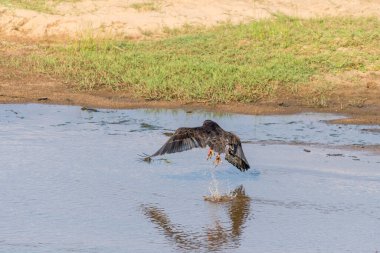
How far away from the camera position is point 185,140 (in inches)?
323

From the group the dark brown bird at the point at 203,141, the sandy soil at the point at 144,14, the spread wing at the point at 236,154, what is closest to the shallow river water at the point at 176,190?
the spread wing at the point at 236,154

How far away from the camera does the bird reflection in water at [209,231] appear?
677 cm

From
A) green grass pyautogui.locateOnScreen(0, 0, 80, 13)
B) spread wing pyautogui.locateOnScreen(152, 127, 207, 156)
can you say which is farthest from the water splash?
green grass pyautogui.locateOnScreen(0, 0, 80, 13)

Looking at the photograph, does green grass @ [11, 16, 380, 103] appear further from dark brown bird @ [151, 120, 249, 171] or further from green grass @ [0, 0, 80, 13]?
dark brown bird @ [151, 120, 249, 171]

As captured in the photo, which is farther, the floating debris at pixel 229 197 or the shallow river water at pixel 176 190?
the floating debris at pixel 229 197

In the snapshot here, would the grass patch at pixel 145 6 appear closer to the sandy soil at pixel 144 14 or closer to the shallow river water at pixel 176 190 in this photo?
the sandy soil at pixel 144 14

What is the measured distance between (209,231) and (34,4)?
11599 millimetres

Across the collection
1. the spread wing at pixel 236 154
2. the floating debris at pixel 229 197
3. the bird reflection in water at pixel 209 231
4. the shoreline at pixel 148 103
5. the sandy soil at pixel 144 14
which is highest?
the sandy soil at pixel 144 14

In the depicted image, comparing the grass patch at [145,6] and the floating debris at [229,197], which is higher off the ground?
the grass patch at [145,6]

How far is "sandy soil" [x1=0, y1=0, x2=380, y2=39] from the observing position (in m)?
16.8

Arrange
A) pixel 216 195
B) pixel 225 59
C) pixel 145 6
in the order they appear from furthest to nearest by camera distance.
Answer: pixel 145 6
pixel 225 59
pixel 216 195

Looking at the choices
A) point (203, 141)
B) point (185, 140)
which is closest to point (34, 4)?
point (185, 140)

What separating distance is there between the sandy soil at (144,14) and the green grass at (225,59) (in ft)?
2.00

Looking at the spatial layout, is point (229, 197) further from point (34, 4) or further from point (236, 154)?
point (34, 4)
